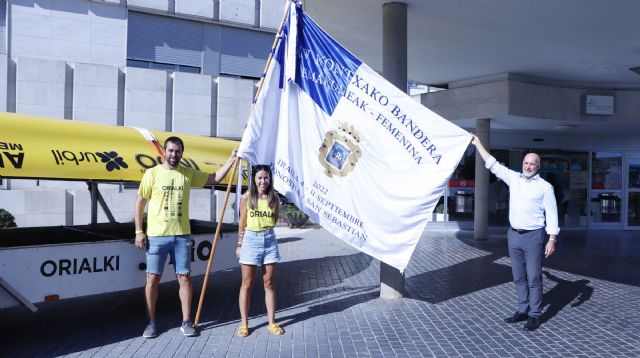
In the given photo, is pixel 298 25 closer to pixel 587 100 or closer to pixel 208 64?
pixel 587 100

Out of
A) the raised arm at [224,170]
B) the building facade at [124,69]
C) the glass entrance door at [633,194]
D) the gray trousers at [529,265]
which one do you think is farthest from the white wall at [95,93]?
the glass entrance door at [633,194]

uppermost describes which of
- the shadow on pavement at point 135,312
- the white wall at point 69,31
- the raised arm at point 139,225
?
the white wall at point 69,31

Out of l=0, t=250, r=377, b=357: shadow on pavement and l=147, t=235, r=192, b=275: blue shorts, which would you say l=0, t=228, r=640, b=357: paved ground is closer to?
l=0, t=250, r=377, b=357: shadow on pavement

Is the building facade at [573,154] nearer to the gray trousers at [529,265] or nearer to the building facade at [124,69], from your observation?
the gray trousers at [529,265]

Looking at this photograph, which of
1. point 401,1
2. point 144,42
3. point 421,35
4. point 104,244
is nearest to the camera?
point 104,244

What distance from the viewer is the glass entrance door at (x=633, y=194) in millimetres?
18062

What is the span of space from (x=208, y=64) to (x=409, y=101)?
16.9 meters

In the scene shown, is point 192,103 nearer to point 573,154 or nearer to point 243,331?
point 573,154

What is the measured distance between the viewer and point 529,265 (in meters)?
6.33

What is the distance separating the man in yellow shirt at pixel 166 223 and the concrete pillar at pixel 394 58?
9.52ft

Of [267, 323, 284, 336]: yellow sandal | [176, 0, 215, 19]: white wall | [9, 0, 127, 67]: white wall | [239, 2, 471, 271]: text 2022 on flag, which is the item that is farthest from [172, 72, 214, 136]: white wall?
[267, 323, 284, 336]: yellow sandal

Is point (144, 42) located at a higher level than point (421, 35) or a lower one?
higher

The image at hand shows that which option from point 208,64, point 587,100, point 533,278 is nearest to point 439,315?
point 533,278

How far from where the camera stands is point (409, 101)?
6387 millimetres
